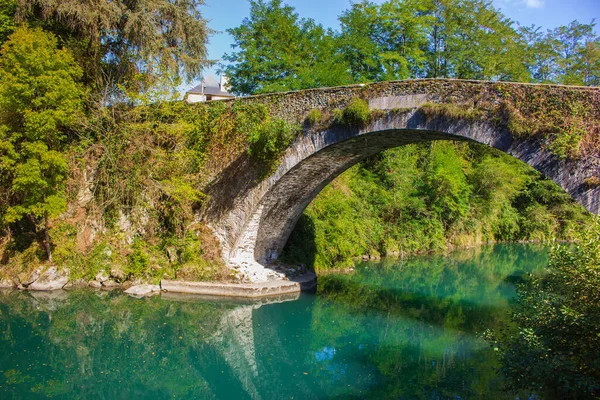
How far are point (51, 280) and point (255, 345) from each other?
6131mm

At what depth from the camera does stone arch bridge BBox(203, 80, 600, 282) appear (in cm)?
741

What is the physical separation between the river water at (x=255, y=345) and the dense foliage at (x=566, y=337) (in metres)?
1.37

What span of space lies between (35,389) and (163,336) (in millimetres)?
2791

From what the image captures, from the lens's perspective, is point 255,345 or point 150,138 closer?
point 255,345

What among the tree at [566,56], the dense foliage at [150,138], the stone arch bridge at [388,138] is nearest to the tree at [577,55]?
the tree at [566,56]

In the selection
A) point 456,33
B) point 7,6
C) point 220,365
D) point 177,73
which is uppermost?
point 456,33

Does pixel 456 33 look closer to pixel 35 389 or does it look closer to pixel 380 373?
pixel 380 373

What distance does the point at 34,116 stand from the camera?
37.8 feet

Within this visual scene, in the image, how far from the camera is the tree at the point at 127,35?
13148 millimetres

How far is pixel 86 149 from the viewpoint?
13648mm

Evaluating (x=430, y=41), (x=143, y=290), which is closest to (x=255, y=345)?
(x=143, y=290)

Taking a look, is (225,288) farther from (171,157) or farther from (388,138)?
(388,138)

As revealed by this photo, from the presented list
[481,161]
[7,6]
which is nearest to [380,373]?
[7,6]

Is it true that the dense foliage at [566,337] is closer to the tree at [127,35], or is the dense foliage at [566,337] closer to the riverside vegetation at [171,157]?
the riverside vegetation at [171,157]
